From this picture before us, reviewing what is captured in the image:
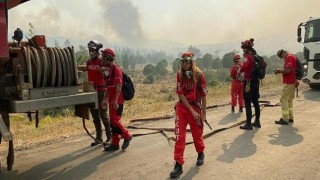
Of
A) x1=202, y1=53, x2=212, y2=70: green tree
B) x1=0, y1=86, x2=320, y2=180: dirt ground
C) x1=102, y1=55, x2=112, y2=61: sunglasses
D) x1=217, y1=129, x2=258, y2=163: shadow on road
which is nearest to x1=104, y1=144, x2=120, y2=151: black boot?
x1=0, y1=86, x2=320, y2=180: dirt ground

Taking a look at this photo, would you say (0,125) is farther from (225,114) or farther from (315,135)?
(225,114)

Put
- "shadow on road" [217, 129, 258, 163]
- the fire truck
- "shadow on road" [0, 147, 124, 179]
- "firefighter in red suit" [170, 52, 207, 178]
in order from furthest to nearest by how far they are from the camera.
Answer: "shadow on road" [217, 129, 258, 163] < "shadow on road" [0, 147, 124, 179] < "firefighter in red suit" [170, 52, 207, 178] < the fire truck

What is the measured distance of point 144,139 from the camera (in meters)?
7.79

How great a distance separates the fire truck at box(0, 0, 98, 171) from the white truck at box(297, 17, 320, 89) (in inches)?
464

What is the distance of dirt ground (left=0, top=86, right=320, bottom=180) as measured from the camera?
5.40 m

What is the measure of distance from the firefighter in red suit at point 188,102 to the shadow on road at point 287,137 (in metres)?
2.15

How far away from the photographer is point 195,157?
612 cm

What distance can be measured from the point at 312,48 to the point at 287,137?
855 cm

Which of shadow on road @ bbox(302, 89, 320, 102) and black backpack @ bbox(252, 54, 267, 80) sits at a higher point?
black backpack @ bbox(252, 54, 267, 80)

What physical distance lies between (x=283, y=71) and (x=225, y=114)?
256 centimetres

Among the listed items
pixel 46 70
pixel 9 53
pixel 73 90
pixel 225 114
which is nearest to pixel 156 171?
pixel 73 90

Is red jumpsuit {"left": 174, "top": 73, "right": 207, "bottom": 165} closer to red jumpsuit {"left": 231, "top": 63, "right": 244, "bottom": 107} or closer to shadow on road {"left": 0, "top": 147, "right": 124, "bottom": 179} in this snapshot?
shadow on road {"left": 0, "top": 147, "right": 124, "bottom": 179}

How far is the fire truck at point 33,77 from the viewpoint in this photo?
4457mm

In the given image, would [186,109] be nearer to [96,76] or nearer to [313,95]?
[96,76]
